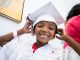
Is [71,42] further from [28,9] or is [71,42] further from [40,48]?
[28,9]

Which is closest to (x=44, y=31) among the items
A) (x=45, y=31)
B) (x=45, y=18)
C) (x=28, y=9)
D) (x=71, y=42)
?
(x=45, y=31)

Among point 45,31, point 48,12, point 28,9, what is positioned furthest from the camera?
point 28,9

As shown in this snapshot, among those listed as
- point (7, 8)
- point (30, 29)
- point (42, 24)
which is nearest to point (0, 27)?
point (7, 8)

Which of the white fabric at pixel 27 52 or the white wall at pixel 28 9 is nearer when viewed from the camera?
the white fabric at pixel 27 52

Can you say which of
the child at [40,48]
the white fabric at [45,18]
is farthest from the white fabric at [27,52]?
the white fabric at [45,18]

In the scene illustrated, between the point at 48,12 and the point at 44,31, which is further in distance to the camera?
the point at 48,12

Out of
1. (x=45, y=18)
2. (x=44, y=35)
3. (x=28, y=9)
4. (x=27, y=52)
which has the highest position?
(x=28, y=9)

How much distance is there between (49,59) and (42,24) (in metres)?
0.29

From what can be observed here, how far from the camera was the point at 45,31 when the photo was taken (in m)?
1.69

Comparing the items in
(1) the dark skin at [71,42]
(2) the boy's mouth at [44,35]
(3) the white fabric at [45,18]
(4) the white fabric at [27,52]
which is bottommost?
(4) the white fabric at [27,52]

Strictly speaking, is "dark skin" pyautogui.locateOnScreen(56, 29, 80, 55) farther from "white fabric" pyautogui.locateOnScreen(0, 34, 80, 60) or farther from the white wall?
the white wall

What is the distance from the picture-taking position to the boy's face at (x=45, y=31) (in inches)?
67.1

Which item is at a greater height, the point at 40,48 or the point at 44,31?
the point at 44,31

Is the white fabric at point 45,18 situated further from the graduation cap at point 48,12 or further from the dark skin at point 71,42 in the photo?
the dark skin at point 71,42
